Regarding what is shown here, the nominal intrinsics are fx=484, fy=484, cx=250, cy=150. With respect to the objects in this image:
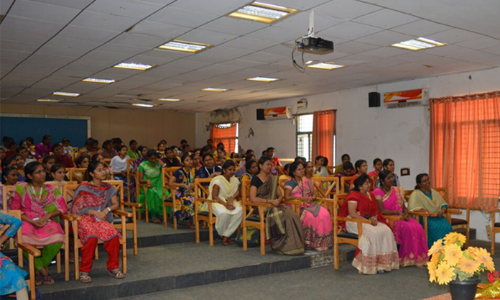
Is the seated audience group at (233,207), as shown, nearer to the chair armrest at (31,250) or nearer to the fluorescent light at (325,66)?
the chair armrest at (31,250)

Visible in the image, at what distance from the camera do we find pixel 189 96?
11.4 m

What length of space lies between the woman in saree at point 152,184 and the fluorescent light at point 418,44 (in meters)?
3.87

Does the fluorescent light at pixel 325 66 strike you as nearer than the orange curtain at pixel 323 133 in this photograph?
Yes

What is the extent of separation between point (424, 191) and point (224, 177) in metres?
2.61

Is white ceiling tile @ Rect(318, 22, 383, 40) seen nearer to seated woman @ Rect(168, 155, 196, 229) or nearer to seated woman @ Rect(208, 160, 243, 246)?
seated woman @ Rect(208, 160, 243, 246)

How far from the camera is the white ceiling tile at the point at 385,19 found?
15.5 ft

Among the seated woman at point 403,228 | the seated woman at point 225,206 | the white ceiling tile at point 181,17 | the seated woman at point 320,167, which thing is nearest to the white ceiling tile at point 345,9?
the white ceiling tile at point 181,17

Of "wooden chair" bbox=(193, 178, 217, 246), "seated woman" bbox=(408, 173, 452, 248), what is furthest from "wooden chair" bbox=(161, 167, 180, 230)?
"seated woman" bbox=(408, 173, 452, 248)

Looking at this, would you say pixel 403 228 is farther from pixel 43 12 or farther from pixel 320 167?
pixel 43 12

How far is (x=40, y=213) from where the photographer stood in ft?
14.8

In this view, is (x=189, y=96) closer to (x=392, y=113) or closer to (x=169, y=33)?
(x=392, y=113)

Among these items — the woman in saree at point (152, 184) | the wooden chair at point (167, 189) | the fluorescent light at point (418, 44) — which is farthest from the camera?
the woman in saree at point (152, 184)

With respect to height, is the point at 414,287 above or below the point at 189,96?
below

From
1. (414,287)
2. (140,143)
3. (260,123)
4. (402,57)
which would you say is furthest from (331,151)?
(140,143)
